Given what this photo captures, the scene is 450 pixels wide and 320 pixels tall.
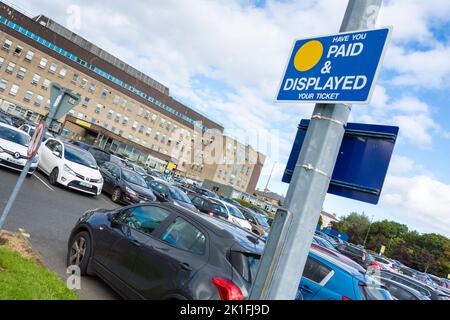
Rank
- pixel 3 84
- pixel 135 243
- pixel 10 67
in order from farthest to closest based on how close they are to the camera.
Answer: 1. pixel 10 67
2. pixel 3 84
3. pixel 135 243

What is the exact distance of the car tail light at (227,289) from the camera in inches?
135

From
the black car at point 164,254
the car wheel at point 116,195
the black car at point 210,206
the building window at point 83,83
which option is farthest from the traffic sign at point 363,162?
the building window at point 83,83

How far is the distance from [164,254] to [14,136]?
441 inches

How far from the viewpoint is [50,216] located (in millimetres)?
8070

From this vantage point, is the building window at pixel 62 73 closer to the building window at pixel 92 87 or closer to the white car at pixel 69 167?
the building window at pixel 92 87

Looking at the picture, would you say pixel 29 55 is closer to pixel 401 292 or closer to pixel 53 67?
pixel 53 67

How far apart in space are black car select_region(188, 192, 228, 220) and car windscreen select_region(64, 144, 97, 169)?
5.71 m

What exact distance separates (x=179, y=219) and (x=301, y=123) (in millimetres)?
2476

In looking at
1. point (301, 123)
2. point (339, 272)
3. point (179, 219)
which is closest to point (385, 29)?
point (301, 123)

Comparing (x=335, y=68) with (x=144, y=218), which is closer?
(x=335, y=68)

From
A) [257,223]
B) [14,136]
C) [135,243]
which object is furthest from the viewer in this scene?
[257,223]

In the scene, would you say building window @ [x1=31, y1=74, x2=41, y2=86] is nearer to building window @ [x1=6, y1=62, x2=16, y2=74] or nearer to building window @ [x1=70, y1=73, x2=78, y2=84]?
building window @ [x1=6, y1=62, x2=16, y2=74]

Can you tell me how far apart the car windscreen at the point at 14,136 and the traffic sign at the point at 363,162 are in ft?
42.1

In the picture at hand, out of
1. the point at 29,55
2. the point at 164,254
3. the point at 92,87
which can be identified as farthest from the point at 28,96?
the point at 164,254
